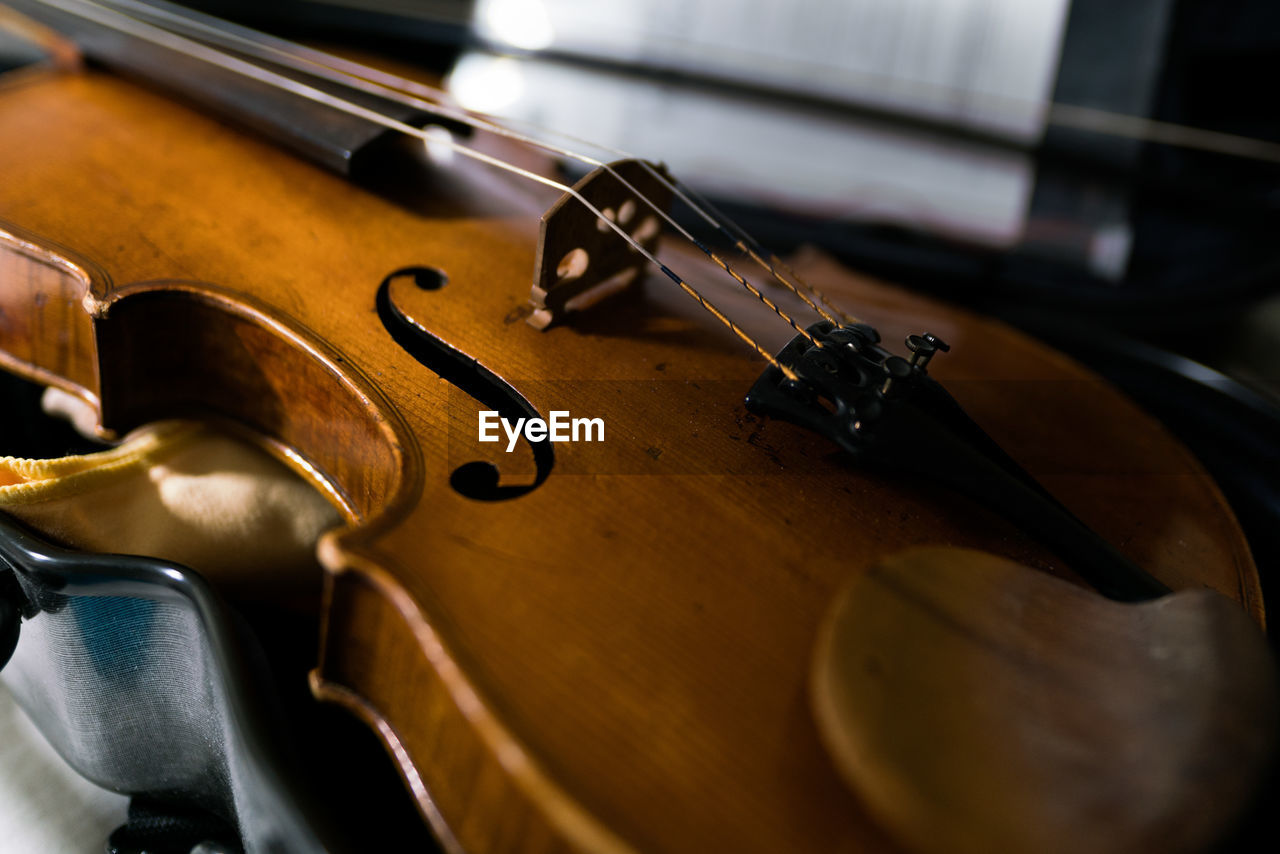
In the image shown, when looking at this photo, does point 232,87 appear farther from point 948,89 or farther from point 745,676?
point 948,89

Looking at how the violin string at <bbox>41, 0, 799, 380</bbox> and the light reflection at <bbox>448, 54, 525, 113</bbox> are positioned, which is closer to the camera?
the violin string at <bbox>41, 0, 799, 380</bbox>

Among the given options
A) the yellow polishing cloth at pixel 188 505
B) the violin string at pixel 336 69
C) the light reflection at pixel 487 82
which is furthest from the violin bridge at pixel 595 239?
the light reflection at pixel 487 82

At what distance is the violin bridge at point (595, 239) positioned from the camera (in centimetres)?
70

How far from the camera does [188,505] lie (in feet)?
2.43

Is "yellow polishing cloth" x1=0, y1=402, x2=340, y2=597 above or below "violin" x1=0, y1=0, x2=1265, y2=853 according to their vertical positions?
below

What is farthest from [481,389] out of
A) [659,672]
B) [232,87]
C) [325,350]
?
[232,87]

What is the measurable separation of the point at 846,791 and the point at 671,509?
212 millimetres

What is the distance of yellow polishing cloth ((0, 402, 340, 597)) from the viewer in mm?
687

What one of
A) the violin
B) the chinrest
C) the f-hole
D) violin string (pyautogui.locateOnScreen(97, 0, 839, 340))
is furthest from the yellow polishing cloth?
the chinrest

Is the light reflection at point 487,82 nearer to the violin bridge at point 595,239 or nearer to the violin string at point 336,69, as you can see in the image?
the violin string at point 336,69

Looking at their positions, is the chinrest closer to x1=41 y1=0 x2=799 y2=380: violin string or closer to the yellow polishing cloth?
x1=41 y1=0 x2=799 y2=380: violin string

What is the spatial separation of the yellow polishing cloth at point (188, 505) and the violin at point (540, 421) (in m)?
0.04

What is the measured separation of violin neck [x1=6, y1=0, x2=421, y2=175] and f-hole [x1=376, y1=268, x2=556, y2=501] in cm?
21

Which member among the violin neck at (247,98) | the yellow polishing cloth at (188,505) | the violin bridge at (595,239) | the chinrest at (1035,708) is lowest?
the yellow polishing cloth at (188,505)
